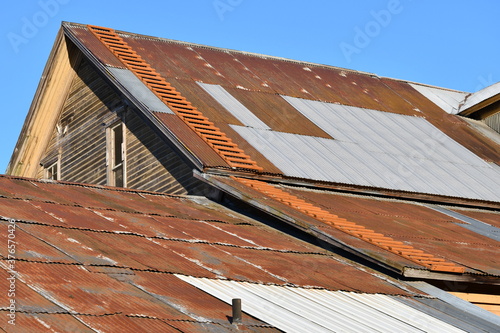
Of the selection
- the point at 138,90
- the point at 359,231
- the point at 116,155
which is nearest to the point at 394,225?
the point at 359,231

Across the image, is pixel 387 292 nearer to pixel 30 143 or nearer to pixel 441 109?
pixel 30 143

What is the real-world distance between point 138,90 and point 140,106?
618 mm

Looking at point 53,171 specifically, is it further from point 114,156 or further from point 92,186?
point 92,186

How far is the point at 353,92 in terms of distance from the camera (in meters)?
23.9

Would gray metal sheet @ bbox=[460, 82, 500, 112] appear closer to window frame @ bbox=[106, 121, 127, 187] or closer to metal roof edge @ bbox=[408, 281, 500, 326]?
window frame @ bbox=[106, 121, 127, 187]

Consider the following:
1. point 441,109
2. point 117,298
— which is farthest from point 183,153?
point 441,109

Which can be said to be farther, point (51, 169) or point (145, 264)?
point (51, 169)

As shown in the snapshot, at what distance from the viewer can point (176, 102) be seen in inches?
717

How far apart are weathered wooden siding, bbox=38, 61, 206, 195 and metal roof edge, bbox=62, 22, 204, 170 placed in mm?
477

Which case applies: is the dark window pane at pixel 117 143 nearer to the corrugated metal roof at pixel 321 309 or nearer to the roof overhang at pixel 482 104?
the corrugated metal roof at pixel 321 309

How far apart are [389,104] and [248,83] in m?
4.36

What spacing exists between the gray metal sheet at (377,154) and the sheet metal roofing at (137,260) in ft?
10.1

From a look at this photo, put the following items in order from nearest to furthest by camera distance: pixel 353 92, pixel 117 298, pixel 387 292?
pixel 117 298, pixel 387 292, pixel 353 92

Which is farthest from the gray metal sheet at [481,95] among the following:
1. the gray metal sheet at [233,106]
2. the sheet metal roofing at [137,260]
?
the sheet metal roofing at [137,260]
